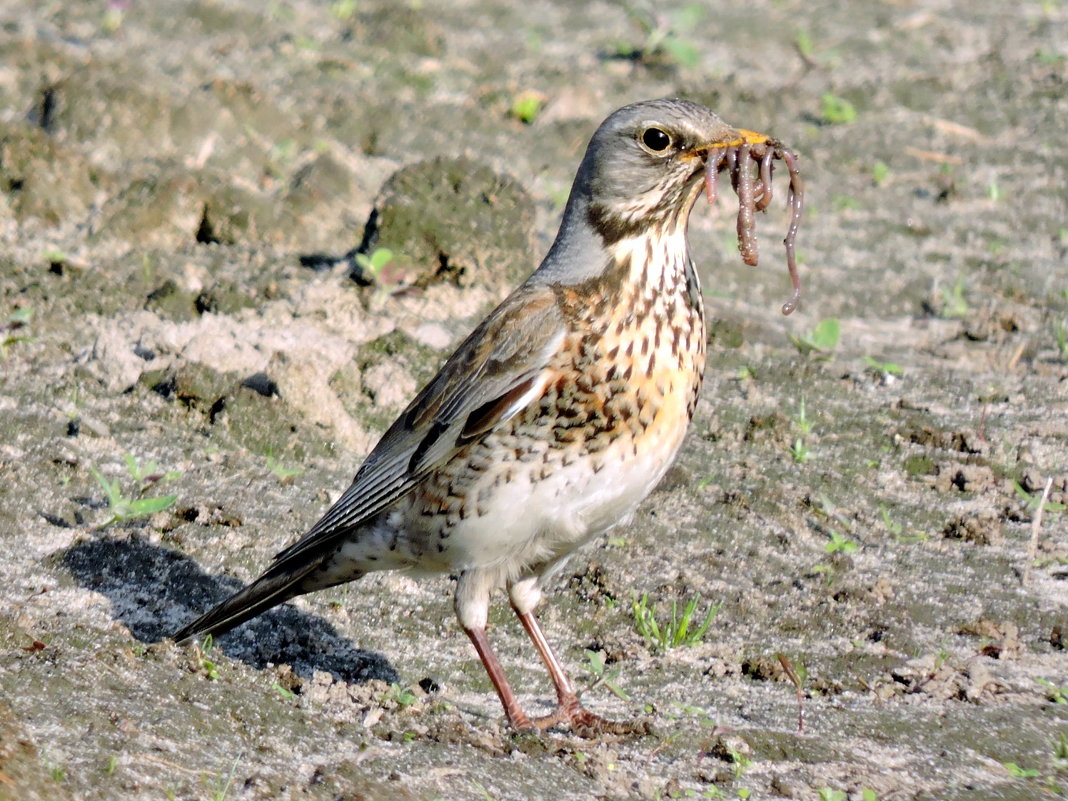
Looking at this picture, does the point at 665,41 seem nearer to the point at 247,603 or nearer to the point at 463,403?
the point at 463,403

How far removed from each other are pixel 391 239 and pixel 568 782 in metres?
3.75

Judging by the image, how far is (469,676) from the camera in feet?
17.3

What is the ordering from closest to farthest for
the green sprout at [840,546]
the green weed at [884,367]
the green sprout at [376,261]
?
the green sprout at [840,546]
the green sprout at [376,261]
the green weed at [884,367]

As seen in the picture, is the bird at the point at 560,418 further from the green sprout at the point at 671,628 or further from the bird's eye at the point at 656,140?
the green sprout at the point at 671,628

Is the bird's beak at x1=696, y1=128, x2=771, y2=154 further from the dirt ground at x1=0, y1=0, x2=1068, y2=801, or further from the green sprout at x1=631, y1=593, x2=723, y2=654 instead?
the dirt ground at x1=0, y1=0, x2=1068, y2=801

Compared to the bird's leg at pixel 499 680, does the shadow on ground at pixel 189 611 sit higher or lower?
lower

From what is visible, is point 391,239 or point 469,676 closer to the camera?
point 469,676

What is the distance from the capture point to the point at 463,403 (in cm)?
502

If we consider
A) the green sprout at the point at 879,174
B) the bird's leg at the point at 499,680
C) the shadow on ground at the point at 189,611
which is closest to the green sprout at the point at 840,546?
the bird's leg at the point at 499,680

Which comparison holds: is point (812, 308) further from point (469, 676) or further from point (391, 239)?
point (469, 676)

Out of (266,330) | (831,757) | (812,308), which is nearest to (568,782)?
(831,757)

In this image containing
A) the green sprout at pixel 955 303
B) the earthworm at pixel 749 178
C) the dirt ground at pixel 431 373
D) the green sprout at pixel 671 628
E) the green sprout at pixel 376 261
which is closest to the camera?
the dirt ground at pixel 431 373

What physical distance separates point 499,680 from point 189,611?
1.13 m

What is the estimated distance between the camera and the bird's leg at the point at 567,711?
4.84 metres
